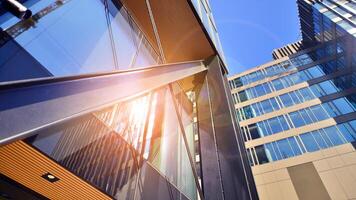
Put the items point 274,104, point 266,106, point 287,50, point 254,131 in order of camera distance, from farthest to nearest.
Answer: point 287,50, point 266,106, point 274,104, point 254,131

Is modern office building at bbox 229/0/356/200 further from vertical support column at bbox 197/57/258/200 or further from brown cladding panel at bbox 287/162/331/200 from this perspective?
vertical support column at bbox 197/57/258/200

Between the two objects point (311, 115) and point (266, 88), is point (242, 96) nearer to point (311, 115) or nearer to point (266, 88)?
point (266, 88)

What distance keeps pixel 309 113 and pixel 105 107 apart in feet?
100

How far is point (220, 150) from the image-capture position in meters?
2.74

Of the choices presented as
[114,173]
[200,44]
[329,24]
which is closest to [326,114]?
[329,24]

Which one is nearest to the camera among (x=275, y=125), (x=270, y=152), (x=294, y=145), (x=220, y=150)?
(x=220, y=150)

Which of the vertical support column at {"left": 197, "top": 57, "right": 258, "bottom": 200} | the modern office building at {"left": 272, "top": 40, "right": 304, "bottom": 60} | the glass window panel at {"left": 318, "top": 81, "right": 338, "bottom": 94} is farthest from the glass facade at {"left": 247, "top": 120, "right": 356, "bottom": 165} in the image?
the modern office building at {"left": 272, "top": 40, "right": 304, "bottom": 60}

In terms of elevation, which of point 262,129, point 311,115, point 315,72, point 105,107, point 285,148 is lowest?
point 105,107

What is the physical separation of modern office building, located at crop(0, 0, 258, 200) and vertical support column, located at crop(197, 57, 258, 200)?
0.01 metres

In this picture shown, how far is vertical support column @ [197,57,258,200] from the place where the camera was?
2.30 m

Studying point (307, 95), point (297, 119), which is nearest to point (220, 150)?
point (297, 119)

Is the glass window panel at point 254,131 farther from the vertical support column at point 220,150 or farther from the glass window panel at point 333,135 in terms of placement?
the vertical support column at point 220,150

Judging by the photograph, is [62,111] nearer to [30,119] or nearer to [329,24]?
[30,119]

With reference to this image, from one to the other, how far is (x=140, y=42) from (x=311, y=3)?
4426 centimetres
